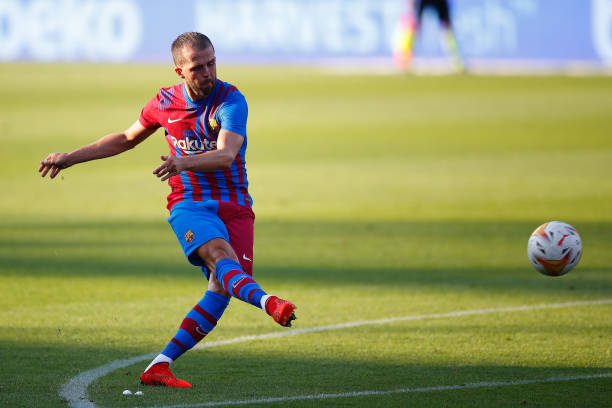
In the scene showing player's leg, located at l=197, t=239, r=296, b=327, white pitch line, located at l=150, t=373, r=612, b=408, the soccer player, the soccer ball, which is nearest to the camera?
player's leg, located at l=197, t=239, r=296, b=327

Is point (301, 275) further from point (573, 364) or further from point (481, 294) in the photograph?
point (573, 364)

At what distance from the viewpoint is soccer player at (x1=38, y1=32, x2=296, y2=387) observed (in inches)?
221

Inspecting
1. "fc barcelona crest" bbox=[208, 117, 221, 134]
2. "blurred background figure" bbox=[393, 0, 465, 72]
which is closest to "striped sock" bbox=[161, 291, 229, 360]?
"fc barcelona crest" bbox=[208, 117, 221, 134]

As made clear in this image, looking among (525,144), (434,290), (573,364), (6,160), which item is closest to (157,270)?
(434,290)

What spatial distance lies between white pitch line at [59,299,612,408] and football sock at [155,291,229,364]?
0.49 metres

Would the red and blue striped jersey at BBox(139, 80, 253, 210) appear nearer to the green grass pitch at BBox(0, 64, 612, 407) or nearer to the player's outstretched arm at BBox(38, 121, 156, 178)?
the player's outstretched arm at BBox(38, 121, 156, 178)

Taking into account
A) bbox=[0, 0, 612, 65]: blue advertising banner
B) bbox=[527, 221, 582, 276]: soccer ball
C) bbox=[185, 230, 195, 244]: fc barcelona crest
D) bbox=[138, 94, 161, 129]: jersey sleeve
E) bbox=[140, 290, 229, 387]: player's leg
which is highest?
bbox=[0, 0, 612, 65]: blue advertising banner

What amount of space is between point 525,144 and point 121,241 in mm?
11064

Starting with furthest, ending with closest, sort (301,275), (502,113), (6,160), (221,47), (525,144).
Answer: (221,47) → (502,113) → (525,144) → (6,160) → (301,275)

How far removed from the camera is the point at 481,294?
841cm

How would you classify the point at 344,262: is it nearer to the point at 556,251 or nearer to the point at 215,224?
the point at 556,251

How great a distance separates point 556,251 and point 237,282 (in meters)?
2.55

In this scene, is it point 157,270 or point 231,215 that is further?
point 157,270

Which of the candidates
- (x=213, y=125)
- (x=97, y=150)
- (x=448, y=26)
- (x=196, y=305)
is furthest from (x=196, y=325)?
(x=448, y=26)
